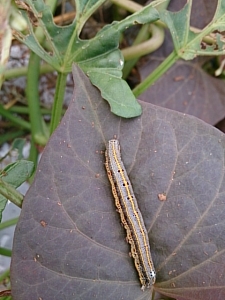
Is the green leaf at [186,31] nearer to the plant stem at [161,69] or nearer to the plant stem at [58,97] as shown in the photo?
the plant stem at [161,69]

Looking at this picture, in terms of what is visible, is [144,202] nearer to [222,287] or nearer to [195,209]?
[195,209]

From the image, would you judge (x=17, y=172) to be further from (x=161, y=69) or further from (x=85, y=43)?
(x=161, y=69)

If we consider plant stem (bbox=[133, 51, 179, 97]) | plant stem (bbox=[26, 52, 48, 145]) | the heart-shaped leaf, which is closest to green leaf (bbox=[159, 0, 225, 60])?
plant stem (bbox=[133, 51, 179, 97])

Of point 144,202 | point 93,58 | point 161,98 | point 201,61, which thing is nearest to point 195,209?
point 144,202

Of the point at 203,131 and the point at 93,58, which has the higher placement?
the point at 93,58

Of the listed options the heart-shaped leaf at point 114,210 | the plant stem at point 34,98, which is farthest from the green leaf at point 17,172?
the plant stem at point 34,98

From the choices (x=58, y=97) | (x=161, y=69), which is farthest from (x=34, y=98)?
(x=161, y=69)
